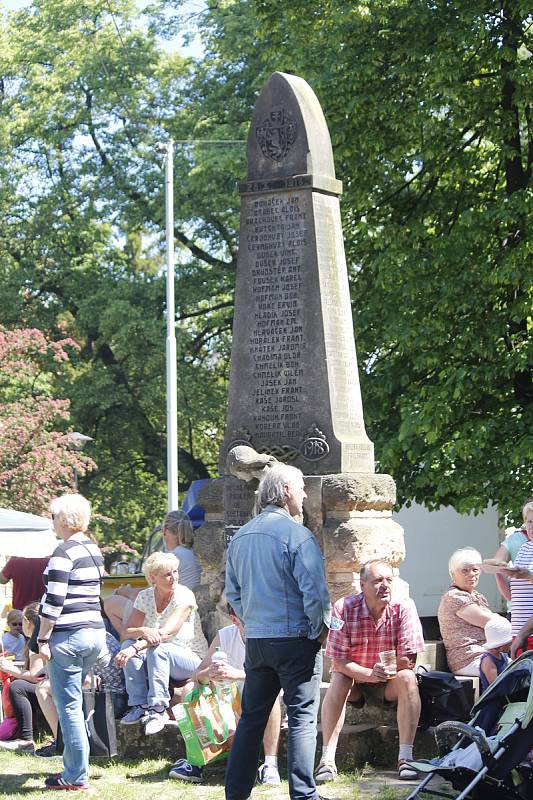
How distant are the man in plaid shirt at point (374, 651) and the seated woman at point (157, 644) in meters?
1.32

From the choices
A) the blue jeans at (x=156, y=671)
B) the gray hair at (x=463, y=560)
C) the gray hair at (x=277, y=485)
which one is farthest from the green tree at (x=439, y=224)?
the gray hair at (x=277, y=485)

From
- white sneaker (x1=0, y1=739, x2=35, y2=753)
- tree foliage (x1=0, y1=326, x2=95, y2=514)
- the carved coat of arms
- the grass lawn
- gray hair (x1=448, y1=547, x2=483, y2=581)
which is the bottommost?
the grass lawn

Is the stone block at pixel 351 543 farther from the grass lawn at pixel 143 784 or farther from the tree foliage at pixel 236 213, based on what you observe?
the tree foliage at pixel 236 213

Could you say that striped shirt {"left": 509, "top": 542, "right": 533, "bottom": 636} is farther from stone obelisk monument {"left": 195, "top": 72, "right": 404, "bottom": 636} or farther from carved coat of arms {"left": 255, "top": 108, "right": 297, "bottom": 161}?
carved coat of arms {"left": 255, "top": 108, "right": 297, "bottom": 161}

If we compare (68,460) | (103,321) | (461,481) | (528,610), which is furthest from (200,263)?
(528,610)

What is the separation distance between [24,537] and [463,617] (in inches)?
185

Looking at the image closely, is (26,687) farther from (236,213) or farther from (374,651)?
(236,213)

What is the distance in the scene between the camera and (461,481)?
605 inches

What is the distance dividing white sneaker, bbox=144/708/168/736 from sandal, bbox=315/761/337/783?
1.37 m

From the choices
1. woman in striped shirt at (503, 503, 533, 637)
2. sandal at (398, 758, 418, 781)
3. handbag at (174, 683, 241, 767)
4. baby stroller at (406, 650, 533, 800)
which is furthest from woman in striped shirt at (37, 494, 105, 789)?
woman in striped shirt at (503, 503, 533, 637)

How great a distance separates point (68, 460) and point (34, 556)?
1281 cm

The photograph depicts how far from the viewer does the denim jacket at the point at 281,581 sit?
662 centimetres

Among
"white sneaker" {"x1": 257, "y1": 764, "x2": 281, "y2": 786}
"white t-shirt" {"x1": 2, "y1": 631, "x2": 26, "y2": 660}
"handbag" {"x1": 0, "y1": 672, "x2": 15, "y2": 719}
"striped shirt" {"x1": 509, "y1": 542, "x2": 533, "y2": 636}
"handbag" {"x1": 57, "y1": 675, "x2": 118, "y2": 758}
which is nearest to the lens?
"white sneaker" {"x1": 257, "y1": 764, "x2": 281, "y2": 786}

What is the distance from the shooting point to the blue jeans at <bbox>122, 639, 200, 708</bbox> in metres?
9.05
